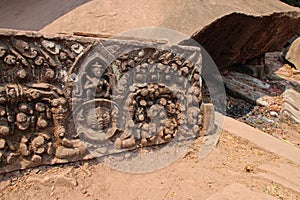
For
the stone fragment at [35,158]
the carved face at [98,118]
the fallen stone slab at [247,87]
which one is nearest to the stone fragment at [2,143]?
the stone fragment at [35,158]

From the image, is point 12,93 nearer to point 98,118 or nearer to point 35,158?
point 35,158

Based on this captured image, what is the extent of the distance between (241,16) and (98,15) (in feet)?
4.97

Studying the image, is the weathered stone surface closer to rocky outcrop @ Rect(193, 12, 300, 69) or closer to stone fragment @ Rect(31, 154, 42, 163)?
rocky outcrop @ Rect(193, 12, 300, 69)

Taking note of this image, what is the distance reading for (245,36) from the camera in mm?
3271

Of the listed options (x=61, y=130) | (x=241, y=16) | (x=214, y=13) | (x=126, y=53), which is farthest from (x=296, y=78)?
(x=61, y=130)

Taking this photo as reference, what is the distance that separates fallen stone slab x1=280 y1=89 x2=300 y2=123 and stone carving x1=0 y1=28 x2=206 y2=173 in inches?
66.1

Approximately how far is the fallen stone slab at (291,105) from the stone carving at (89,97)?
1680 millimetres

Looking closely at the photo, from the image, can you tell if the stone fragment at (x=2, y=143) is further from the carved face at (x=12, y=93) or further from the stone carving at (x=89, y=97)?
the carved face at (x=12, y=93)

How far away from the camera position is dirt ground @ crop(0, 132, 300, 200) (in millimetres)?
1372

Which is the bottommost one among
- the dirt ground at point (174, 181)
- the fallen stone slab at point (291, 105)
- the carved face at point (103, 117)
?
the fallen stone slab at point (291, 105)

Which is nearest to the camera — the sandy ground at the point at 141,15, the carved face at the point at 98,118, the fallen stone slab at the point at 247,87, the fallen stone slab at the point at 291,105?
the carved face at the point at 98,118

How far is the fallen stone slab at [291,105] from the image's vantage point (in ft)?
10.1

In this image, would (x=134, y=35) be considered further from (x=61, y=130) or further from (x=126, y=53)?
(x=61, y=130)

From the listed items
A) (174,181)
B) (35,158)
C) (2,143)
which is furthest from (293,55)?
(2,143)
